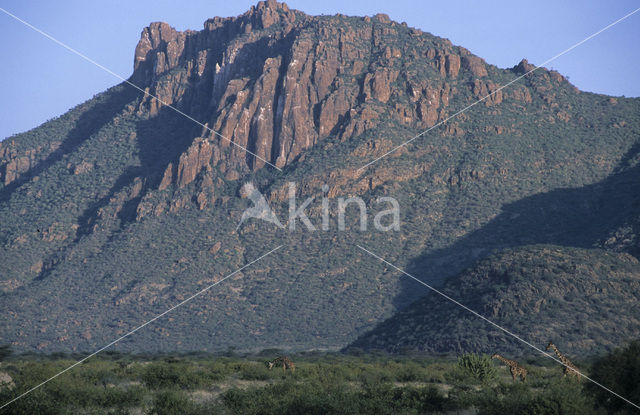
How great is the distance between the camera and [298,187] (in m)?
138

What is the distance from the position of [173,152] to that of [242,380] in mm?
119931

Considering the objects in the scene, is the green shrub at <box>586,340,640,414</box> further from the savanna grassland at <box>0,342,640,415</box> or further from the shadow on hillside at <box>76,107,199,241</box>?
the shadow on hillside at <box>76,107,199,241</box>

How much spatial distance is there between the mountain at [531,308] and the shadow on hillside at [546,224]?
17.3 m

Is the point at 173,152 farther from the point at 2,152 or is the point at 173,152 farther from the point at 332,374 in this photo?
the point at 332,374

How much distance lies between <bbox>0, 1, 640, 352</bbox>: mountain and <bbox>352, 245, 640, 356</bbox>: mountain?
12037mm

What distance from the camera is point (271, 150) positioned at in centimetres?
15412

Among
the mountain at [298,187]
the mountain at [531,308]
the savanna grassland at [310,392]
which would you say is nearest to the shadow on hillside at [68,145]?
the mountain at [298,187]

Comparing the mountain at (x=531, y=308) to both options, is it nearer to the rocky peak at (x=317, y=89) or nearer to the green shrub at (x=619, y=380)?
A: the green shrub at (x=619, y=380)

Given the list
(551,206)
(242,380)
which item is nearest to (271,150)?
(551,206)

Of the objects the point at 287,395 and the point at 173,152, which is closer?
the point at 287,395

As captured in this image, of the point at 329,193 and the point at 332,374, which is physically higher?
the point at 329,193

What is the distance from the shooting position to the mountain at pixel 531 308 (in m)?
76.9

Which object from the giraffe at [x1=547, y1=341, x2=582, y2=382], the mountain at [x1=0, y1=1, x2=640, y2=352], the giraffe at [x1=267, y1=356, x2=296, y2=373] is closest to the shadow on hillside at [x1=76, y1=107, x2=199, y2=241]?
the mountain at [x1=0, y1=1, x2=640, y2=352]

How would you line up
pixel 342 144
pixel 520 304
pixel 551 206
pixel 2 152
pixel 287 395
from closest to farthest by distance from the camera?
pixel 287 395 → pixel 520 304 → pixel 551 206 → pixel 342 144 → pixel 2 152
